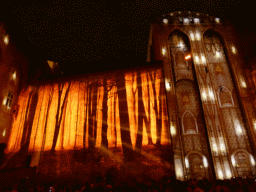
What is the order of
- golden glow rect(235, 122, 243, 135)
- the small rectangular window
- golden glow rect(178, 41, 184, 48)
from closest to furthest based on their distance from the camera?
golden glow rect(235, 122, 243, 135) < the small rectangular window < golden glow rect(178, 41, 184, 48)

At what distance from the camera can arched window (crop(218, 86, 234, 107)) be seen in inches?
514

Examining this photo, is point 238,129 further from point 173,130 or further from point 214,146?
point 173,130

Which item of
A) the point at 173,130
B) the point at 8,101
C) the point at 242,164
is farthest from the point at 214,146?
the point at 8,101

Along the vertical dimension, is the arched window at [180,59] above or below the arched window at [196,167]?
above

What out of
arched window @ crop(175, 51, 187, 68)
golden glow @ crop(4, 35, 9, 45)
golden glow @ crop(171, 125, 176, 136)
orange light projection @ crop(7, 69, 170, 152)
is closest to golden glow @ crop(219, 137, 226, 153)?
golden glow @ crop(171, 125, 176, 136)

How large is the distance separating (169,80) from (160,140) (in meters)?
5.21

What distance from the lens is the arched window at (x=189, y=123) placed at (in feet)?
40.7

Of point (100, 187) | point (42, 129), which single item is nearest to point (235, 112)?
point (100, 187)

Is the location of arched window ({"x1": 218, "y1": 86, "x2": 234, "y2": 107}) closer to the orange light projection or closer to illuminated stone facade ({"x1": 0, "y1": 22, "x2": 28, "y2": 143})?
the orange light projection

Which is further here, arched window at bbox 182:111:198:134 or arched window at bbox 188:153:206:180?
arched window at bbox 182:111:198:134

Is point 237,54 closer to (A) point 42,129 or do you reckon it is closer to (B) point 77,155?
(B) point 77,155

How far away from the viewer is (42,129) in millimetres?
12508

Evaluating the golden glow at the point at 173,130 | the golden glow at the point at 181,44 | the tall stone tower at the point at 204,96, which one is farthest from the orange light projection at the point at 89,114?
the golden glow at the point at 181,44

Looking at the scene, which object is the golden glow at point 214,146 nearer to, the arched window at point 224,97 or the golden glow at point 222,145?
the golden glow at point 222,145
